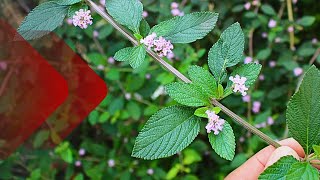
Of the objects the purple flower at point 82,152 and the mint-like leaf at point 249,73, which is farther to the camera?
the purple flower at point 82,152

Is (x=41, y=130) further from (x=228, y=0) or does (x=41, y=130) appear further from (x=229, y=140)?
(x=229, y=140)

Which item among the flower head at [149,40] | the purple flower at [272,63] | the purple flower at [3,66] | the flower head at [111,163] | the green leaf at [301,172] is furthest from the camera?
the purple flower at [272,63]

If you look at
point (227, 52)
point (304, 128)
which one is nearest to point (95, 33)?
point (227, 52)

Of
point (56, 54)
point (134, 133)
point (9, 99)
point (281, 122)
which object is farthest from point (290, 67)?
point (9, 99)

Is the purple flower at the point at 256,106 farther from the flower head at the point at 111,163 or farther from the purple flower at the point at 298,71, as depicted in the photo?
the flower head at the point at 111,163

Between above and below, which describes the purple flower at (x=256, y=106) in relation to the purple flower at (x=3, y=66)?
below

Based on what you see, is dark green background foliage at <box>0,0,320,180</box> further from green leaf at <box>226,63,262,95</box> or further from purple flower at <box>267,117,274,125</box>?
green leaf at <box>226,63,262,95</box>

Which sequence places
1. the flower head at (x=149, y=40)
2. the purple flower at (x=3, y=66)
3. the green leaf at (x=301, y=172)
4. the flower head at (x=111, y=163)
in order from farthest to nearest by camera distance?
the flower head at (x=111, y=163), the purple flower at (x=3, y=66), the flower head at (x=149, y=40), the green leaf at (x=301, y=172)

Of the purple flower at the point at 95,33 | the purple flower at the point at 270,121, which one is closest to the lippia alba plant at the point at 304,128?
the purple flower at the point at 270,121
